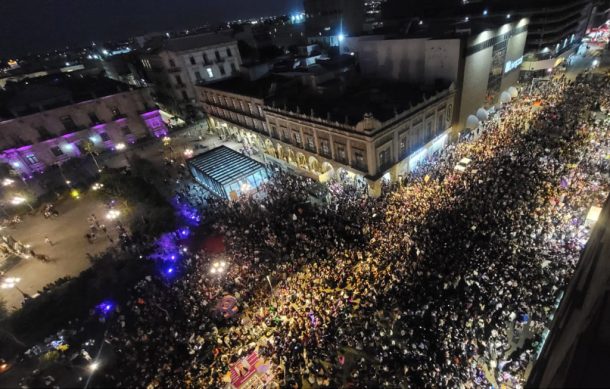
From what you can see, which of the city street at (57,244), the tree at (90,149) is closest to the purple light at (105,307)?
the city street at (57,244)

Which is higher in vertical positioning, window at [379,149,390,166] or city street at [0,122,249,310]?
window at [379,149,390,166]

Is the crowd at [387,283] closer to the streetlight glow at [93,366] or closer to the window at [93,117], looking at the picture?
the streetlight glow at [93,366]

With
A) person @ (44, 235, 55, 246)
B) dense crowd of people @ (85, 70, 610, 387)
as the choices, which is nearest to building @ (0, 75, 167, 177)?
person @ (44, 235, 55, 246)

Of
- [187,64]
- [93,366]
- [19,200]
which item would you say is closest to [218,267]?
[93,366]

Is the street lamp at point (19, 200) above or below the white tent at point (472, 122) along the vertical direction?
above

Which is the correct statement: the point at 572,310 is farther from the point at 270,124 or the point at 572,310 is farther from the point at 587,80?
the point at 587,80

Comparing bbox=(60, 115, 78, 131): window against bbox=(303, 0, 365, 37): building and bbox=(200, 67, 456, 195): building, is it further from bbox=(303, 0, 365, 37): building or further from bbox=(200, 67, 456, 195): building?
bbox=(303, 0, 365, 37): building

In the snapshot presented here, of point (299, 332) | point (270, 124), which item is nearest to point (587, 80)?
point (270, 124)
